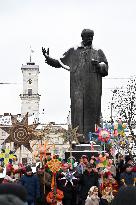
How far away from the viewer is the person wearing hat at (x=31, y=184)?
1263 cm

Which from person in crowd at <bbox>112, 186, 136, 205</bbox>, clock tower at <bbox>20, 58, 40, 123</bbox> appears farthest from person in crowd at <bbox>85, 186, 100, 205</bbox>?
clock tower at <bbox>20, 58, 40, 123</bbox>

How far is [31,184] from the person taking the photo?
12.7 metres

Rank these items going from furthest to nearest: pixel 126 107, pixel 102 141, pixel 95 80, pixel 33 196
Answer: pixel 126 107 → pixel 95 80 → pixel 102 141 → pixel 33 196

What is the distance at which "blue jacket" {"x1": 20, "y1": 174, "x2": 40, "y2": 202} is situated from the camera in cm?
1265

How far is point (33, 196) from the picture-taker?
1294cm

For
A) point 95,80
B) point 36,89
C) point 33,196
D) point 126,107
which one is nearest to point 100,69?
point 95,80

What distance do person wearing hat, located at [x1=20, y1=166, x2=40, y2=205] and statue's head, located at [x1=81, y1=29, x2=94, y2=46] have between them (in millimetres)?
5432

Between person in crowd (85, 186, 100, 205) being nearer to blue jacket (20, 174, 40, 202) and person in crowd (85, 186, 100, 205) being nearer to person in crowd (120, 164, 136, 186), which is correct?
person in crowd (120, 164, 136, 186)

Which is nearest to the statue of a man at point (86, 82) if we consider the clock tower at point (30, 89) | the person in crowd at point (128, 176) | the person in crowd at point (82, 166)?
the person in crowd at point (82, 166)

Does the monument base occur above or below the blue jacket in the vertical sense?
above

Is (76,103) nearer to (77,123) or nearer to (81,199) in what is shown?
(77,123)

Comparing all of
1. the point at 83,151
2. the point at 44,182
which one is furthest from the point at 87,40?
the point at 44,182

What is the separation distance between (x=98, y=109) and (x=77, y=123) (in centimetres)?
82

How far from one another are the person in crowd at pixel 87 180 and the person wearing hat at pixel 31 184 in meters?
1.14
